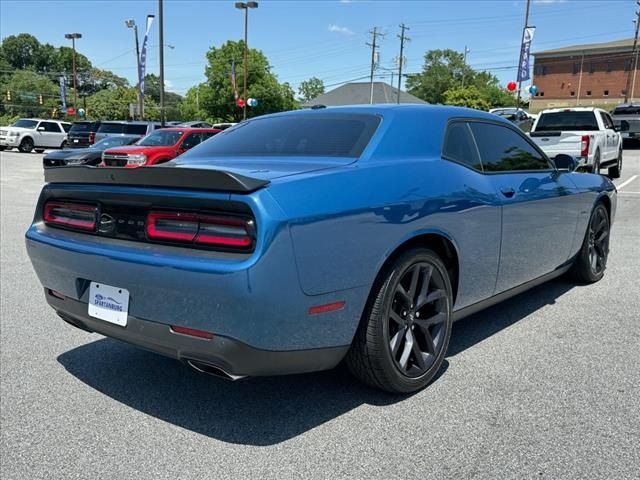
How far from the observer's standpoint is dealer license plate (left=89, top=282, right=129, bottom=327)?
265 cm

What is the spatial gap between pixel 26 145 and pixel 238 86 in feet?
137

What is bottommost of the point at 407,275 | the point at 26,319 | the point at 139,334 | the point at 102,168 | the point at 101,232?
the point at 26,319

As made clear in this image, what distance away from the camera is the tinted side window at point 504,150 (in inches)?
146

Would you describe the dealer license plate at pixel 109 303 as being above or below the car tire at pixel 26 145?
above

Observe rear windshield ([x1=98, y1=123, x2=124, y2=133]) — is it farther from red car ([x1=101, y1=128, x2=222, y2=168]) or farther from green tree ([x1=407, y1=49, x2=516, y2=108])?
green tree ([x1=407, y1=49, x2=516, y2=108])

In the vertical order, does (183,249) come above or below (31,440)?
above

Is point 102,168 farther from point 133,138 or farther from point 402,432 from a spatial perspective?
point 133,138

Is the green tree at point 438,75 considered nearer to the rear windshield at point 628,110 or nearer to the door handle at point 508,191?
the rear windshield at point 628,110

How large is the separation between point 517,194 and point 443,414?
1.63 metres

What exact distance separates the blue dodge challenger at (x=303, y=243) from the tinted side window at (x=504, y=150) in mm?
21

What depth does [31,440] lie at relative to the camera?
104 inches

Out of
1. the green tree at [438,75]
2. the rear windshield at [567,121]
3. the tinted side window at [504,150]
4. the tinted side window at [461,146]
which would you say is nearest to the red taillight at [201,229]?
the tinted side window at [461,146]

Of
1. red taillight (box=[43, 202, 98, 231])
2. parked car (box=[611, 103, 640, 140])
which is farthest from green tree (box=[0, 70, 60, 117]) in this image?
red taillight (box=[43, 202, 98, 231])

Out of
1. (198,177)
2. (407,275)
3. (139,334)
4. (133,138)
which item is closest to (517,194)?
(407,275)
